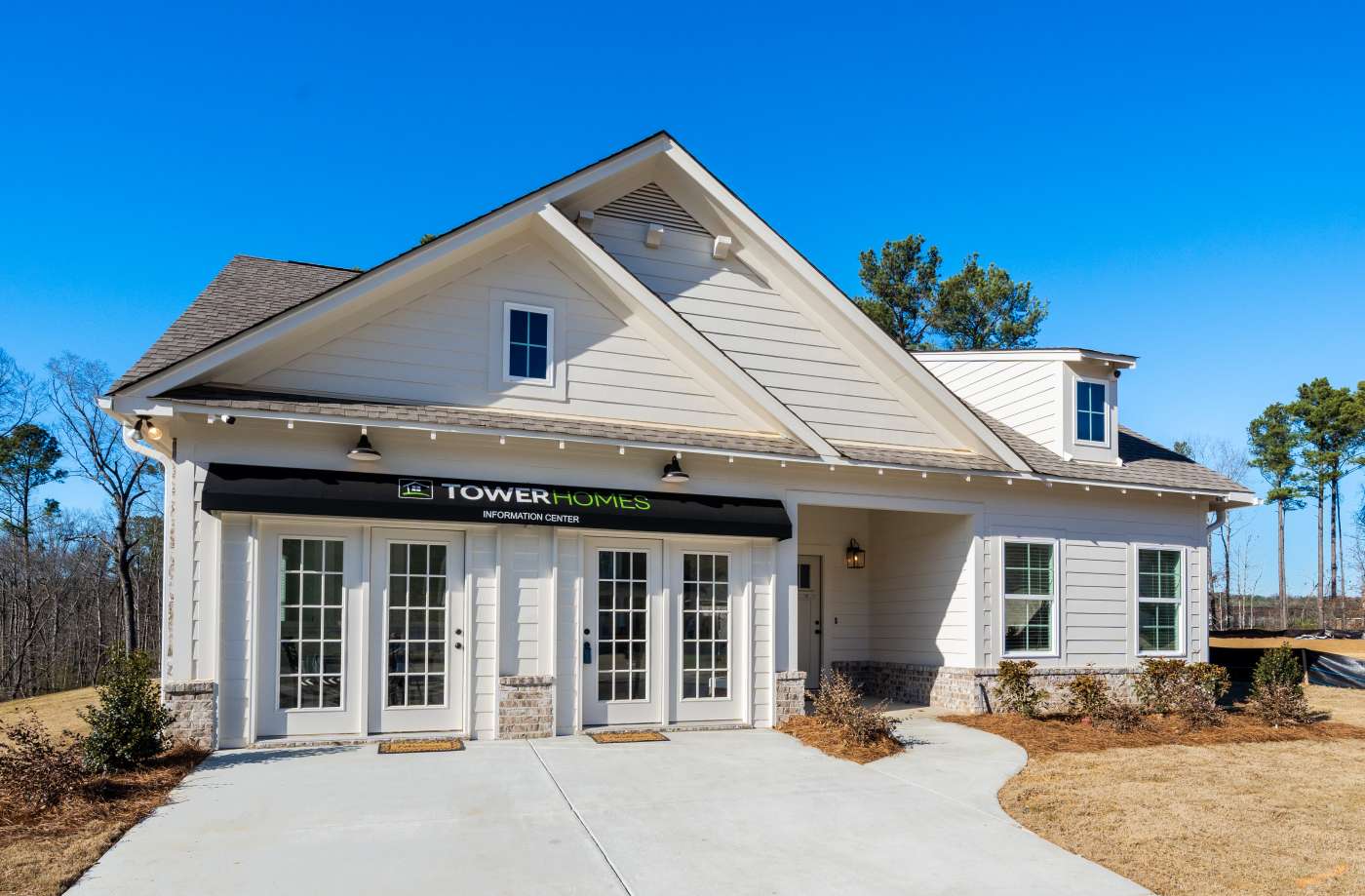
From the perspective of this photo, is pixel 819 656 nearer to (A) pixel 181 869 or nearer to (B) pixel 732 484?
(B) pixel 732 484

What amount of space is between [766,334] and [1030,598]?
520cm

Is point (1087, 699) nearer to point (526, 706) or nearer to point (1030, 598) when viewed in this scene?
point (1030, 598)

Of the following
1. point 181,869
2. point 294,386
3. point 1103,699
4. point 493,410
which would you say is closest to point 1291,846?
point 1103,699

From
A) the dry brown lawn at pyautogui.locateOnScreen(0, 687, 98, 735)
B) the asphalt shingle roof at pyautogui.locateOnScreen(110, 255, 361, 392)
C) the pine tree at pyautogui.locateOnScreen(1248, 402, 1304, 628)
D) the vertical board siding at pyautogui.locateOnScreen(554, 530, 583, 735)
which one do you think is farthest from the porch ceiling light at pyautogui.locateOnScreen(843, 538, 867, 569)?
the pine tree at pyautogui.locateOnScreen(1248, 402, 1304, 628)

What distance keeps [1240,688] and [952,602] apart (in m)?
7.72

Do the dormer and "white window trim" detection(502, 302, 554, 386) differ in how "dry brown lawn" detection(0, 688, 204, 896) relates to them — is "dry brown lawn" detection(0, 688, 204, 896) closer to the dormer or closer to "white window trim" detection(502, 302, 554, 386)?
"white window trim" detection(502, 302, 554, 386)

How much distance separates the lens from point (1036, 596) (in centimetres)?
1345

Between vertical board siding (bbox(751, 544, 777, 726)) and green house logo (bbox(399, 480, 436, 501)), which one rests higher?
green house logo (bbox(399, 480, 436, 501))

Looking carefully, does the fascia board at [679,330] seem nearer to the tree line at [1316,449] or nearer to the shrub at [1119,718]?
the shrub at [1119,718]

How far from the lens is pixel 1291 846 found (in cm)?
662

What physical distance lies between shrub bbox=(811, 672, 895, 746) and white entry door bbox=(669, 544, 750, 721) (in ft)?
3.36

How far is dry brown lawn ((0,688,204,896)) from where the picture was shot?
18.3ft

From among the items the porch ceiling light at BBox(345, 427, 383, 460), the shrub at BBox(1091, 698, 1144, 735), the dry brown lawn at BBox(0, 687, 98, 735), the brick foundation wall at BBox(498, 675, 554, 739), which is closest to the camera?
the porch ceiling light at BBox(345, 427, 383, 460)

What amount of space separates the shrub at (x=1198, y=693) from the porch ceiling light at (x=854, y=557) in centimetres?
462
